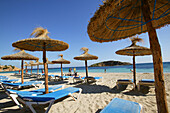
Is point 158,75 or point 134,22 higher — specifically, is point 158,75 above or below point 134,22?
below

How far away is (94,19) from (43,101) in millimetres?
2627

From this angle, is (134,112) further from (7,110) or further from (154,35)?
(7,110)

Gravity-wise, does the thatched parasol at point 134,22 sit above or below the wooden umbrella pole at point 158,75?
above

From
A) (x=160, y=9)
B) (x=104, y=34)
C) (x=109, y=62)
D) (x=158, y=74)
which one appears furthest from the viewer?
(x=109, y=62)

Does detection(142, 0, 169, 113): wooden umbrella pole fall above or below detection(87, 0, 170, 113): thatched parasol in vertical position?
below

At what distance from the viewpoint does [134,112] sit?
70.0 inches

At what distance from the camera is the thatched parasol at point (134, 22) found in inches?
57.4

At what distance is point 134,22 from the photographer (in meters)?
2.32

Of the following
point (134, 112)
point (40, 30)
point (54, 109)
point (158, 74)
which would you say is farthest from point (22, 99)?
point (158, 74)

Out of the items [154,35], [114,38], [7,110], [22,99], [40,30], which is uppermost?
[40,30]

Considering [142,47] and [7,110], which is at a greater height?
[142,47]

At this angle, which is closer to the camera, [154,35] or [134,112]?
[154,35]

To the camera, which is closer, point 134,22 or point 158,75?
point 158,75

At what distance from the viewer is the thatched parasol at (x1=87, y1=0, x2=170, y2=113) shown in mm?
1458
